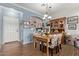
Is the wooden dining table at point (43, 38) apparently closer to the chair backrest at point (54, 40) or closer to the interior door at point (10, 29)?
the chair backrest at point (54, 40)

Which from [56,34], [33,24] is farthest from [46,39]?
[33,24]

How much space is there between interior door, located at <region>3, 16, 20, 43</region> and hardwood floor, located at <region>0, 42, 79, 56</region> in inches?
4.2

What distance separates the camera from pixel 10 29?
195 centimetres

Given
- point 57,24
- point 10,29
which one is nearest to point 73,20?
point 57,24

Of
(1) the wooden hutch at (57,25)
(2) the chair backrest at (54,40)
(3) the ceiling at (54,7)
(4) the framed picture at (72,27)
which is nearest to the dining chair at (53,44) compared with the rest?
(2) the chair backrest at (54,40)

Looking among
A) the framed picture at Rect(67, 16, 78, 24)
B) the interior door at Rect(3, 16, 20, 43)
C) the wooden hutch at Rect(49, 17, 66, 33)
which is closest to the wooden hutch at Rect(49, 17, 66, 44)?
the wooden hutch at Rect(49, 17, 66, 33)

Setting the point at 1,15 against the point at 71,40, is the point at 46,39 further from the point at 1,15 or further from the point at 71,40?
the point at 1,15

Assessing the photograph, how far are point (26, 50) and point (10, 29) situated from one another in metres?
0.48

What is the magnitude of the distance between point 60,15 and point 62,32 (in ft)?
1.01

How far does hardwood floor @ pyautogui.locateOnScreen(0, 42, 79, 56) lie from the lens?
1.96 m

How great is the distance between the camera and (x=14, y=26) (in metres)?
1.95

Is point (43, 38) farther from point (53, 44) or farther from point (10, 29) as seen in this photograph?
point (10, 29)

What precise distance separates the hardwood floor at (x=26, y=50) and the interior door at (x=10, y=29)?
0.11m

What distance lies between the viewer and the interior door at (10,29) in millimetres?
1928
